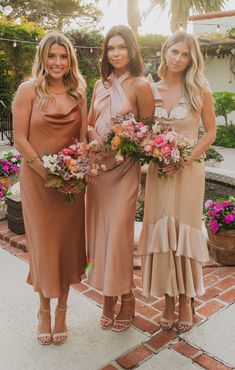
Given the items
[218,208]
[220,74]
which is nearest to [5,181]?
[218,208]

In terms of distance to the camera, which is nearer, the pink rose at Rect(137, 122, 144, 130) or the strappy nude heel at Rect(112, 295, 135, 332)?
the pink rose at Rect(137, 122, 144, 130)

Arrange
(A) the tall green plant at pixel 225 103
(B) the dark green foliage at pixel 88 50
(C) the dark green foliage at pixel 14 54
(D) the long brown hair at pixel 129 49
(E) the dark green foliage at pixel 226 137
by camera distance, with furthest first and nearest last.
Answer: (B) the dark green foliage at pixel 88 50 < (C) the dark green foliage at pixel 14 54 < (A) the tall green plant at pixel 225 103 < (E) the dark green foliage at pixel 226 137 < (D) the long brown hair at pixel 129 49

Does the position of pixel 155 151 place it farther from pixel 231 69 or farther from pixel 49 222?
pixel 231 69

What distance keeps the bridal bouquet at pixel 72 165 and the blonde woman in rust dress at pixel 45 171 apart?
7cm

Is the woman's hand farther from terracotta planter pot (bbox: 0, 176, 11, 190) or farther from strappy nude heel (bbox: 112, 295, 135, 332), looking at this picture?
terracotta planter pot (bbox: 0, 176, 11, 190)

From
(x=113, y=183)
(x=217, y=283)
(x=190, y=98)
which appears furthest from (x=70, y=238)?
(x=217, y=283)

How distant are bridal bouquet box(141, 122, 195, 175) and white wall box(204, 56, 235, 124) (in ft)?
40.4

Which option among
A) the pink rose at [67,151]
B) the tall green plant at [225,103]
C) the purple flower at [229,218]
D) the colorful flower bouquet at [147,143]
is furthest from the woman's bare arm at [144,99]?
the tall green plant at [225,103]

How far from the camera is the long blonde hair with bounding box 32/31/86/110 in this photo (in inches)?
99.5

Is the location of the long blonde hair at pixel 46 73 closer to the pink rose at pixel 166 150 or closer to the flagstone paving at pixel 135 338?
the pink rose at pixel 166 150

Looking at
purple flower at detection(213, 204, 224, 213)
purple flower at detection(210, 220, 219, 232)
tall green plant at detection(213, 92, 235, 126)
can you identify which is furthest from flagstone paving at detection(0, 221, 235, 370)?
tall green plant at detection(213, 92, 235, 126)

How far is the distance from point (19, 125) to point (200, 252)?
57.2 inches

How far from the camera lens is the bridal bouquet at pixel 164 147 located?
2.43 metres

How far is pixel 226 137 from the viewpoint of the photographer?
38.6 feet
